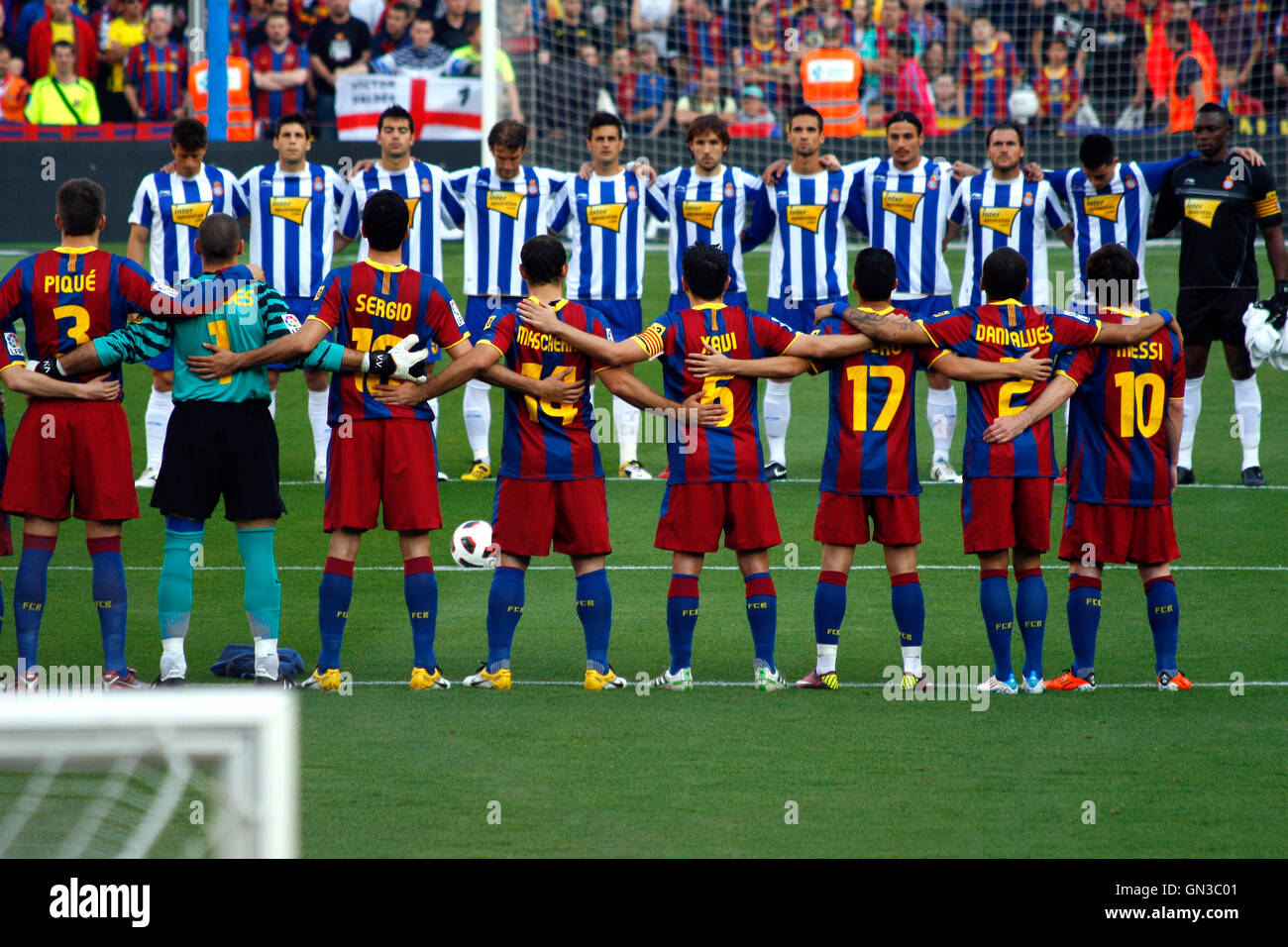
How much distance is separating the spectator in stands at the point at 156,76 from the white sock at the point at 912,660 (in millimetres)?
16293

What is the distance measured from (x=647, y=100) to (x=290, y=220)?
952 cm

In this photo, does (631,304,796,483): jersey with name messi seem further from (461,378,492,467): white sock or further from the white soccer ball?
(461,378,492,467): white sock

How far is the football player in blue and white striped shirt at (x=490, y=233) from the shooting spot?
11.8 meters

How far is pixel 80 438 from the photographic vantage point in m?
7.11

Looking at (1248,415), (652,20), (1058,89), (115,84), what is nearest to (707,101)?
(652,20)

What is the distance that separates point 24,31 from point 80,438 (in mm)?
16075

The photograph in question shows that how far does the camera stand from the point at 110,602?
281 inches

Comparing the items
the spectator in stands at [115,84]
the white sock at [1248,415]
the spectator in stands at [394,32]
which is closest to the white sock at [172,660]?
the white sock at [1248,415]

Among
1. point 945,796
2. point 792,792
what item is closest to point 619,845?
point 792,792

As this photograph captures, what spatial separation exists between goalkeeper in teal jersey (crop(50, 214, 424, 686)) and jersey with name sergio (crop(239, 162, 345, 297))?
4711 millimetres

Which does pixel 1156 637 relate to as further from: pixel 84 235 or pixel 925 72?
pixel 925 72

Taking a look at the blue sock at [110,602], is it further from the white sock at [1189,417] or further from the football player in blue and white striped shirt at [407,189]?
the white sock at [1189,417]

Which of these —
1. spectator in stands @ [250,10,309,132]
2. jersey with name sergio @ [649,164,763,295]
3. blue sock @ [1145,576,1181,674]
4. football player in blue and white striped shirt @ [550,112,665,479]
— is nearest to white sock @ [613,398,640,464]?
football player in blue and white striped shirt @ [550,112,665,479]

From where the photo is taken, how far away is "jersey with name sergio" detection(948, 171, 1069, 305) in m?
11.8
